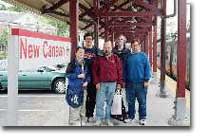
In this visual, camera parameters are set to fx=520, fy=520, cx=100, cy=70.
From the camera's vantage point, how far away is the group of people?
8.70 metres

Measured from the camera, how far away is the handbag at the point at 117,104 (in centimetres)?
902

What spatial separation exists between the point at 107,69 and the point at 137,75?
676 millimetres

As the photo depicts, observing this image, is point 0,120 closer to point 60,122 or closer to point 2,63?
point 60,122

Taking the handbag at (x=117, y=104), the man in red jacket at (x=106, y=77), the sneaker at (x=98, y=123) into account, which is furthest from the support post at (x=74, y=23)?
the sneaker at (x=98, y=123)

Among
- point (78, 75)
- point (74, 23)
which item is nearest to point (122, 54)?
point (78, 75)

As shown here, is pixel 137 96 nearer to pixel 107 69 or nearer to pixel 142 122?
pixel 142 122

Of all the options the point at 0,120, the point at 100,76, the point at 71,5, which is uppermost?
the point at 71,5

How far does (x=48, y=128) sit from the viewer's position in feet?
25.8

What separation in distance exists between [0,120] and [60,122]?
1.90m

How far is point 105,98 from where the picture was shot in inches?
352

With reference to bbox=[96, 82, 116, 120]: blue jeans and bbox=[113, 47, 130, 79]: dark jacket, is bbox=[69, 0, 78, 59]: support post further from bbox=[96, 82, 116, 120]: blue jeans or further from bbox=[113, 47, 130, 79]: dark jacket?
bbox=[96, 82, 116, 120]: blue jeans

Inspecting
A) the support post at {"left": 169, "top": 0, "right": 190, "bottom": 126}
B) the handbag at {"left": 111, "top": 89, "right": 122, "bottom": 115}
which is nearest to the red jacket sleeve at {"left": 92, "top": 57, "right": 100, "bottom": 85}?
the handbag at {"left": 111, "top": 89, "right": 122, "bottom": 115}

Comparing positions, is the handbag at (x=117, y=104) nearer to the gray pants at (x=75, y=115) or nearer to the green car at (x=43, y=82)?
the gray pants at (x=75, y=115)

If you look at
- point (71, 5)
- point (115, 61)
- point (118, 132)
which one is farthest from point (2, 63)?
point (118, 132)
